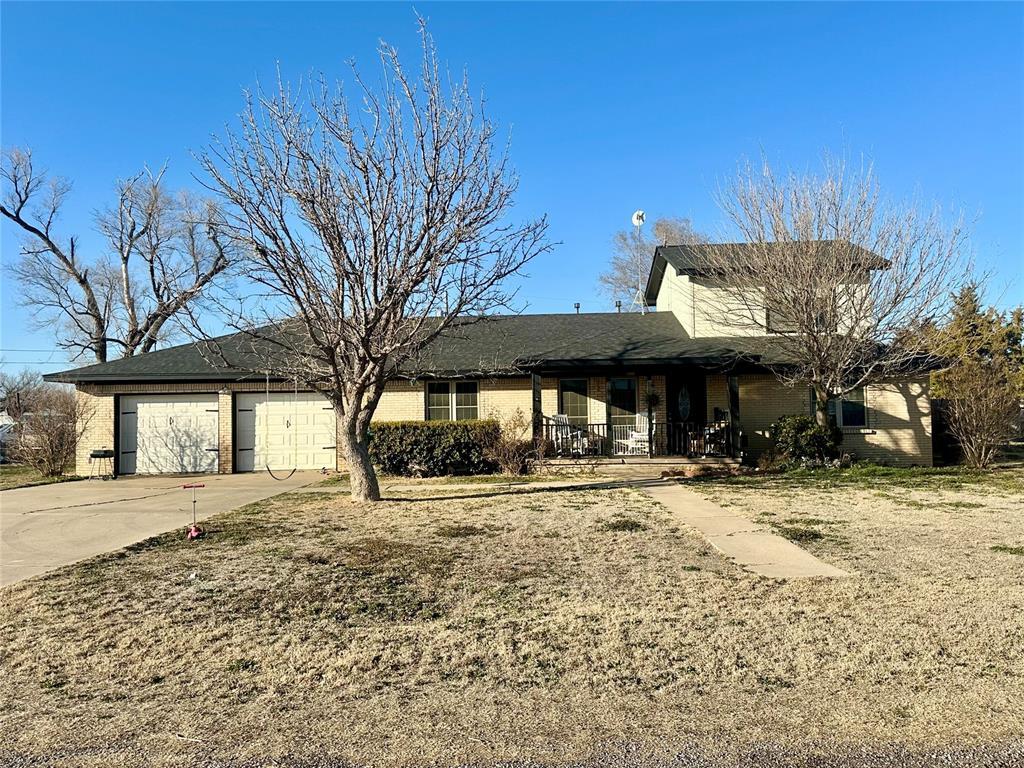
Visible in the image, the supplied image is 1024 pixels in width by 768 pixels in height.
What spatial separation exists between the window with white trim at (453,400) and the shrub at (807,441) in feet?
24.8

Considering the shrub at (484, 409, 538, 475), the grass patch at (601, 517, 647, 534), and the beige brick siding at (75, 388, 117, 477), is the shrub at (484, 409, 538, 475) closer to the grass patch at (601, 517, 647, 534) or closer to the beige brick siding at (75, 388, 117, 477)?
the grass patch at (601, 517, 647, 534)

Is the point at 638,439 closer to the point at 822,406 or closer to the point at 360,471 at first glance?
the point at 822,406

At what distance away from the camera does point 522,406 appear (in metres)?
18.7

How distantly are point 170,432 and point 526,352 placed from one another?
942 cm

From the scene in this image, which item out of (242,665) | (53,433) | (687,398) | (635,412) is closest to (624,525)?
(242,665)

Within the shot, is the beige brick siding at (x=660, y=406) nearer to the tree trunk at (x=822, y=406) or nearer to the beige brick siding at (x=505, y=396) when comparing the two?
the beige brick siding at (x=505, y=396)

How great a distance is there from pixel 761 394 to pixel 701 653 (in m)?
14.7

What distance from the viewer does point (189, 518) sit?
10719 millimetres

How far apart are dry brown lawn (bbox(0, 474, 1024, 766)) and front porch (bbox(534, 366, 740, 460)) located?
9.17 m

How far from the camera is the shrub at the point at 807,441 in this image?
52.7 ft

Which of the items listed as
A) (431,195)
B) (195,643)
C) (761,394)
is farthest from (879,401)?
(195,643)

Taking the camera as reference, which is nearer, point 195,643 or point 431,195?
point 195,643

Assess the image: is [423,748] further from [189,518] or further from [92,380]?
[92,380]

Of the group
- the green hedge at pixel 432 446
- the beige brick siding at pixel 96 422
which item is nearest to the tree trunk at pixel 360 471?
the green hedge at pixel 432 446
